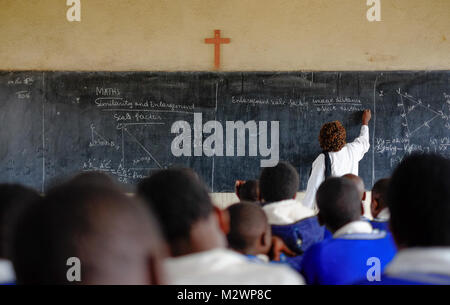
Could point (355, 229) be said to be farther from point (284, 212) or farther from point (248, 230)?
point (284, 212)

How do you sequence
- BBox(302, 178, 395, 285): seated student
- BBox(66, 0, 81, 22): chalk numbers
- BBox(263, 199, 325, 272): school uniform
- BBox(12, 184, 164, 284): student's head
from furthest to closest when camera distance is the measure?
BBox(66, 0, 81, 22): chalk numbers → BBox(263, 199, 325, 272): school uniform → BBox(302, 178, 395, 285): seated student → BBox(12, 184, 164, 284): student's head

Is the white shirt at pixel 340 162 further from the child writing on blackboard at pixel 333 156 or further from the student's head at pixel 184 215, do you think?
the student's head at pixel 184 215

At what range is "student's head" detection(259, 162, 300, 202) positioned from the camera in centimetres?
251

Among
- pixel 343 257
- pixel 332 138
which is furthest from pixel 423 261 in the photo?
pixel 332 138

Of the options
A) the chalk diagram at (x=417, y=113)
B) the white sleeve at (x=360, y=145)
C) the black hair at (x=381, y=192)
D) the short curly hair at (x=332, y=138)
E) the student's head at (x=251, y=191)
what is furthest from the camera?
the chalk diagram at (x=417, y=113)

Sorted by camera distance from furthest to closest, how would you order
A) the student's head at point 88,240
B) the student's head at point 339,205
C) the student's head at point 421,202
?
the student's head at point 339,205
the student's head at point 421,202
the student's head at point 88,240

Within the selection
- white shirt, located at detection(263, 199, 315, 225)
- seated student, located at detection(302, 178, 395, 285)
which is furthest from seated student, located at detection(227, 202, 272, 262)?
white shirt, located at detection(263, 199, 315, 225)

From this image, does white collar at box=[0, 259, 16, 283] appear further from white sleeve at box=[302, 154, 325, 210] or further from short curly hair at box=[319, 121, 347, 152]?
short curly hair at box=[319, 121, 347, 152]

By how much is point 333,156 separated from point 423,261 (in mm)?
3417

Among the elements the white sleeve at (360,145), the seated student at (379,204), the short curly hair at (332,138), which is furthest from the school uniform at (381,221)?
the white sleeve at (360,145)

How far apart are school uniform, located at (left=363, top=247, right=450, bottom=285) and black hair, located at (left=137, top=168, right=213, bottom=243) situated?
388mm

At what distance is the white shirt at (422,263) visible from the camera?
941 millimetres

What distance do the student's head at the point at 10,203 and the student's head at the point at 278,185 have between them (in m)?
1.47

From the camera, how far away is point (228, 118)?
5078 mm
